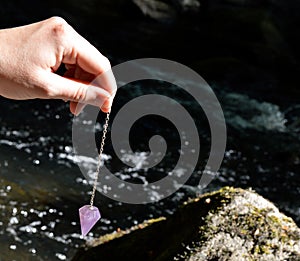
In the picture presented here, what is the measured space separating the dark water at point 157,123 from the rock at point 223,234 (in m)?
1.96

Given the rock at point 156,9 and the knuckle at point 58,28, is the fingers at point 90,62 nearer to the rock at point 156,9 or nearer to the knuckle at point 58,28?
the knuckle at point 58,28

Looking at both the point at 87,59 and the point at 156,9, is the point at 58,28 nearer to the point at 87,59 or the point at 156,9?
the point at 87,59

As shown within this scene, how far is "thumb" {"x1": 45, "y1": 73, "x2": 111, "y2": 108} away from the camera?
71.1 inches

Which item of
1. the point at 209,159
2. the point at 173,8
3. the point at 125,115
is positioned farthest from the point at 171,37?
the point at 209,159

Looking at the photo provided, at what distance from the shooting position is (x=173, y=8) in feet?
48.2

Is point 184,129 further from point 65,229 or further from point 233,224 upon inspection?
point 233,224

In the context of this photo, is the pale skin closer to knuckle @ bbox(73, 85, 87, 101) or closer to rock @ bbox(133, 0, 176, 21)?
Answer: knuckle @ bbox(73, 85, 87, 101)

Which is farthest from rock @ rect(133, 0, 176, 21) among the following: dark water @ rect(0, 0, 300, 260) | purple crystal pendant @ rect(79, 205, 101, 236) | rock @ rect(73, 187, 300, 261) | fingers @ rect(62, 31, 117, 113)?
fingers @ rect(62, 31, 117, 113)

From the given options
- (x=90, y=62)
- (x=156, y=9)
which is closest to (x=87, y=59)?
(x=90, y=62)

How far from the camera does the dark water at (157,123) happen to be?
5895mm

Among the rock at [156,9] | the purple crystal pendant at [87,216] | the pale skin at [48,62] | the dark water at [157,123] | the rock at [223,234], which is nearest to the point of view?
the pale skin at [48,62]

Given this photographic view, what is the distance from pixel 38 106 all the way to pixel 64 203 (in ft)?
8.92

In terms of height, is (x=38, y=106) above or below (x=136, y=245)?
below

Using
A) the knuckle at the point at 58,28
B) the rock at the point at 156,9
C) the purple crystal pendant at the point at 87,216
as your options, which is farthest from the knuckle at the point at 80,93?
the rock at the point at 156,9
